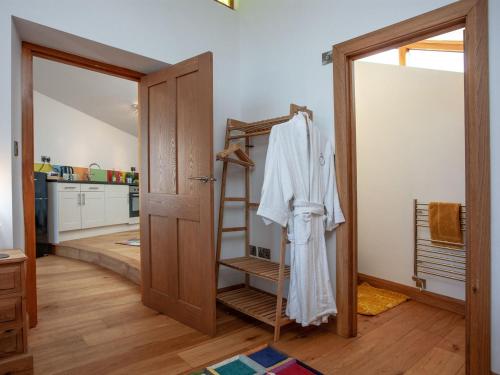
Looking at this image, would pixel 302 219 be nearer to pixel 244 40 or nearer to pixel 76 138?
pixel 244 40

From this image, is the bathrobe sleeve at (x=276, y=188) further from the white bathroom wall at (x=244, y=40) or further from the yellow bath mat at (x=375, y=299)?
the yellow bath mat at (x=375, y=299)

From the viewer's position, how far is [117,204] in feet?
18.9

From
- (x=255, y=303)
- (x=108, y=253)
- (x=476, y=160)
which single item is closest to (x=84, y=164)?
(x=108, y=253)

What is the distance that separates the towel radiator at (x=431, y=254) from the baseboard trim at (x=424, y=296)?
7 centimetres

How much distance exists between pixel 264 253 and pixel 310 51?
1.67m

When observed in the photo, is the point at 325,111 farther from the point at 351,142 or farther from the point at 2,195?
the point at 2,195

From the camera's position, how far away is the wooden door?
2.07 meters

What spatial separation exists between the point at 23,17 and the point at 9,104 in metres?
0.54

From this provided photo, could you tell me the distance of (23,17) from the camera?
1883mm

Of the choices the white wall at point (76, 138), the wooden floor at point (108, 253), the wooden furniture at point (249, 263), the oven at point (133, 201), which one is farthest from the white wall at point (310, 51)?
the white wall at point (76, 138)

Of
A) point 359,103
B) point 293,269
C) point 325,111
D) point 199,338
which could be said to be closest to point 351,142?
point 325,111

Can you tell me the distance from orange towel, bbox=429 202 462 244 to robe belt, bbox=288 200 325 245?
1259mm

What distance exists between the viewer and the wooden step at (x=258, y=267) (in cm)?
212

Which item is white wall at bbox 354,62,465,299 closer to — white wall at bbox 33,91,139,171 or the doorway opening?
the doorway opening
